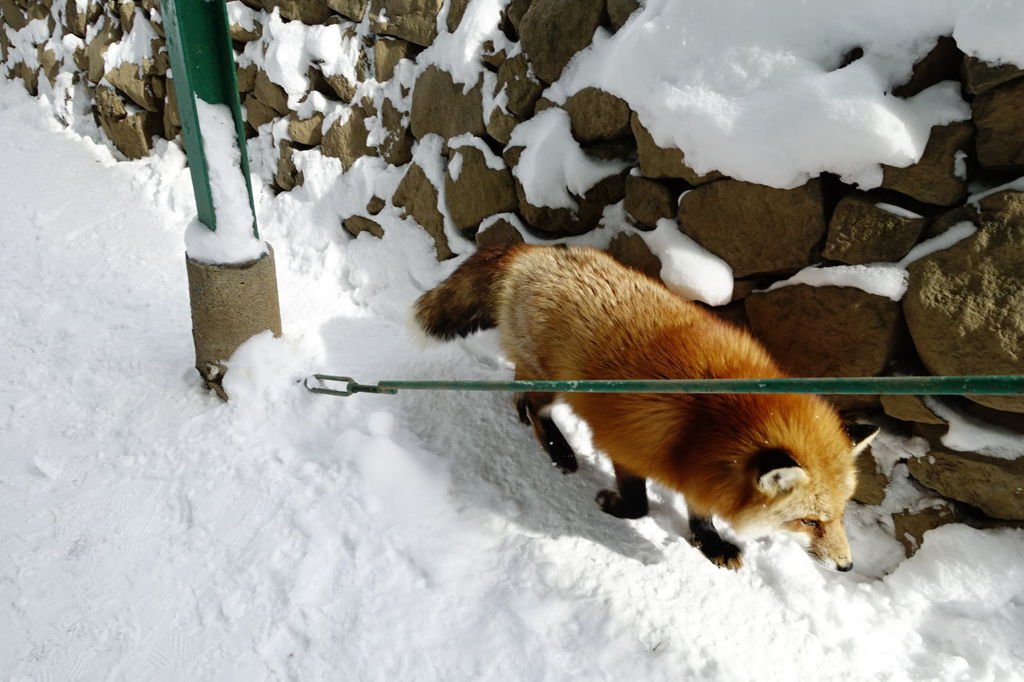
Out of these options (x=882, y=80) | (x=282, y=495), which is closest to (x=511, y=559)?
(x=282, y=495)

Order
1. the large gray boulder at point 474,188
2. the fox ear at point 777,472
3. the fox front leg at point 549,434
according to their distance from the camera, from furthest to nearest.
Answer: the large gray boulder at point 474,188
the fox front leg at point 549,434
the fox ear at point 777,472

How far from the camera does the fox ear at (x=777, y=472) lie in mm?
1756

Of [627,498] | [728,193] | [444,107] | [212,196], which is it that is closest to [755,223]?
[728,193]

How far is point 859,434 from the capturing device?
6.89 ft

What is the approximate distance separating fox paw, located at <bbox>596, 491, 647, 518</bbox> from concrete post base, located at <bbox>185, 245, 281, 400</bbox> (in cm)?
187

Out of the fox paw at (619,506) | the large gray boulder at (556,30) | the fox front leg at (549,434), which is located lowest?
the fox paw at (619,506)

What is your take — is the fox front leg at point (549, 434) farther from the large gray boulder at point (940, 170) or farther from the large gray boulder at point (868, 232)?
the large gray boulder at point (940, 170)

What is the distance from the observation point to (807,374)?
102 inches

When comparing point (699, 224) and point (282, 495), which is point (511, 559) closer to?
point (282, 495)

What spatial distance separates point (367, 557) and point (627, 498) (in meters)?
1.10

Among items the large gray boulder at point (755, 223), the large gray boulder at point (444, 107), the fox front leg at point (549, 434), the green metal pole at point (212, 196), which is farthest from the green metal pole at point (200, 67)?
the large gray boulder at point (755, 223)

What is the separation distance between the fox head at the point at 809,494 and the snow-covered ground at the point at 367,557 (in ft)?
1.07

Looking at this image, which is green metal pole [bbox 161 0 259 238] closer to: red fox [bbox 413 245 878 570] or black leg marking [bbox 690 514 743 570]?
red fox [bbox 413 245 878 570]

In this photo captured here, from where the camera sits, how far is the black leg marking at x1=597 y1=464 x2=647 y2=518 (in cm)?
245
